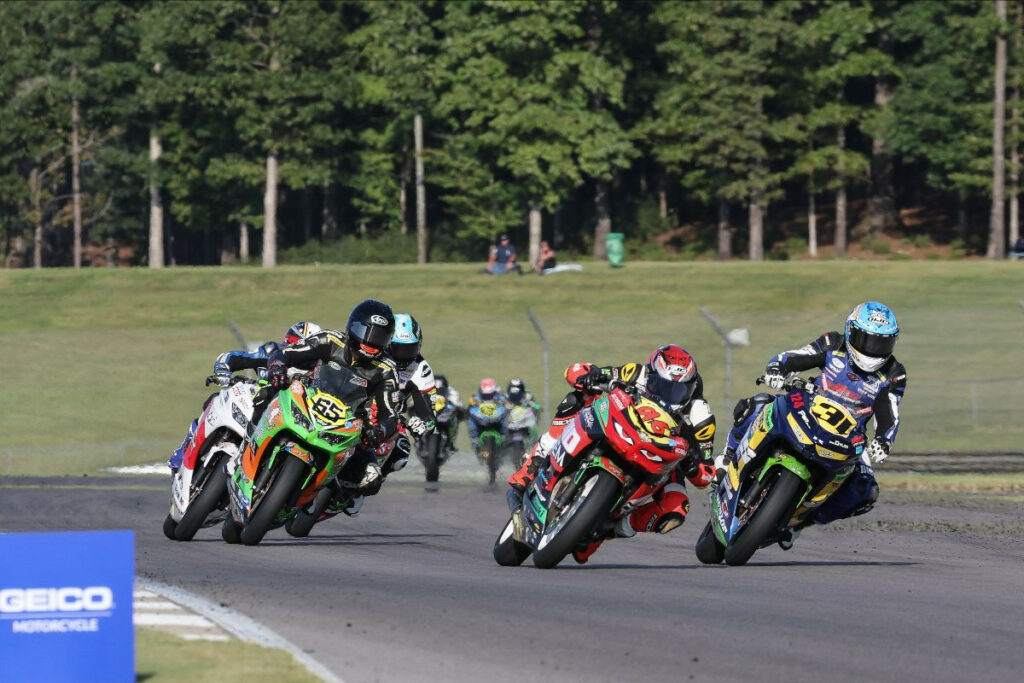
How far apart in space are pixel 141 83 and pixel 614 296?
1233 inches

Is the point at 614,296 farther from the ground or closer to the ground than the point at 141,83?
closer to the ground

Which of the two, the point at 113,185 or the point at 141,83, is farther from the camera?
the point at 113,185

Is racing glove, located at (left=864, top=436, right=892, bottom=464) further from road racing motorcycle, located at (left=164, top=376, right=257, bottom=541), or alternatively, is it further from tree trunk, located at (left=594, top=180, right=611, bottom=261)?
tree trunk, located at (left=594, top=180, right=611, bottom=261)

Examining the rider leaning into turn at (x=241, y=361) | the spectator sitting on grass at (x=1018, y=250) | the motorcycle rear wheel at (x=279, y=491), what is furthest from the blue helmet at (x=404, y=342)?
the spectator sitting on grass at (x=1018, y=250)

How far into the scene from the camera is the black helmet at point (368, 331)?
1348 centimetres

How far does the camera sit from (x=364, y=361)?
1358cm

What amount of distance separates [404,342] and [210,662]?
6.92 meters

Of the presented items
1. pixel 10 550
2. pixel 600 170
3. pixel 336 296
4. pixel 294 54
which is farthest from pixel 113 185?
pixel 10 550

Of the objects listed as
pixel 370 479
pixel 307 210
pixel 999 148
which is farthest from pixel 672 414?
pixel 307 210

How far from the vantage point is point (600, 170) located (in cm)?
6756

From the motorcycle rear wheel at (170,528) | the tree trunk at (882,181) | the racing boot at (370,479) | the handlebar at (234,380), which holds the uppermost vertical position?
the tree trunk at (882,181)

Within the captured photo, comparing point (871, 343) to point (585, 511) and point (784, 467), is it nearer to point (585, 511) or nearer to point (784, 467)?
point (784, 467)

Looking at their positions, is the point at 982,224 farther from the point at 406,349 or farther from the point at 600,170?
the point at 406,349

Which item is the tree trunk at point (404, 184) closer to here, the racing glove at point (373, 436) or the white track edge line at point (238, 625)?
the racing glove at point (373, 436)
